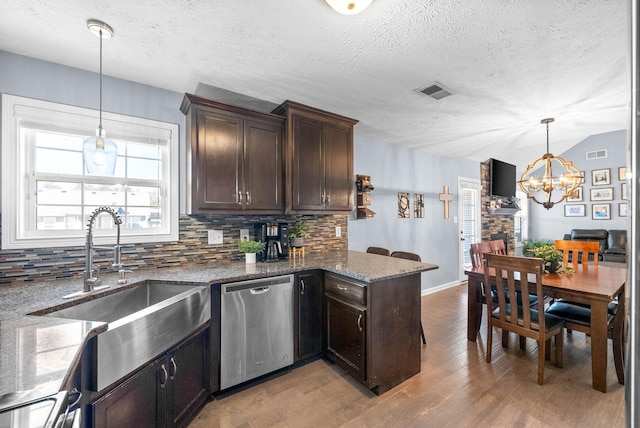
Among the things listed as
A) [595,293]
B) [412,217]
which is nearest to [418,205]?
[412,217]

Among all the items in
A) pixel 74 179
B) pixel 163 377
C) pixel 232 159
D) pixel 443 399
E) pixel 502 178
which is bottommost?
pixel 443 399

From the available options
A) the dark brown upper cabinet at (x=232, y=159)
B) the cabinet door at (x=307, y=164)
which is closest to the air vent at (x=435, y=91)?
the cabinet door at (x=307, y=164)

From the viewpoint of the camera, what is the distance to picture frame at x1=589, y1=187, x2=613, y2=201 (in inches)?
229

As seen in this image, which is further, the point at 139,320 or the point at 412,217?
the point at 412,217

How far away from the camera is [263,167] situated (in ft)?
8.59

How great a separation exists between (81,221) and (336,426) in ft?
7.80

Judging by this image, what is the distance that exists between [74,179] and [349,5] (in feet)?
7.60

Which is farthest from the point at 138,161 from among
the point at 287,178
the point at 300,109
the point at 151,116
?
the point at 300,109

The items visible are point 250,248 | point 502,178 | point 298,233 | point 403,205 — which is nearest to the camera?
point 250,248

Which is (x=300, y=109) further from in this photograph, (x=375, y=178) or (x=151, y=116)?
(x=375, y=178)

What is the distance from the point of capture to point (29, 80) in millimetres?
1986

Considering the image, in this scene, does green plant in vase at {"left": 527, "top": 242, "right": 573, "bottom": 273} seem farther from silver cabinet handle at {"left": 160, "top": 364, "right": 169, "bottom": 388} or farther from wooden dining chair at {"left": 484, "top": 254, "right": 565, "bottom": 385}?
silver cabinet handle at {"left": 160, "top": 364, "right": 169, "bottom": 388}

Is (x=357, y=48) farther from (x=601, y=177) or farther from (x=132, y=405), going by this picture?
(x=601, y=177)

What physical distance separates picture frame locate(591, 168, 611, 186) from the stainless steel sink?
26.0ft
